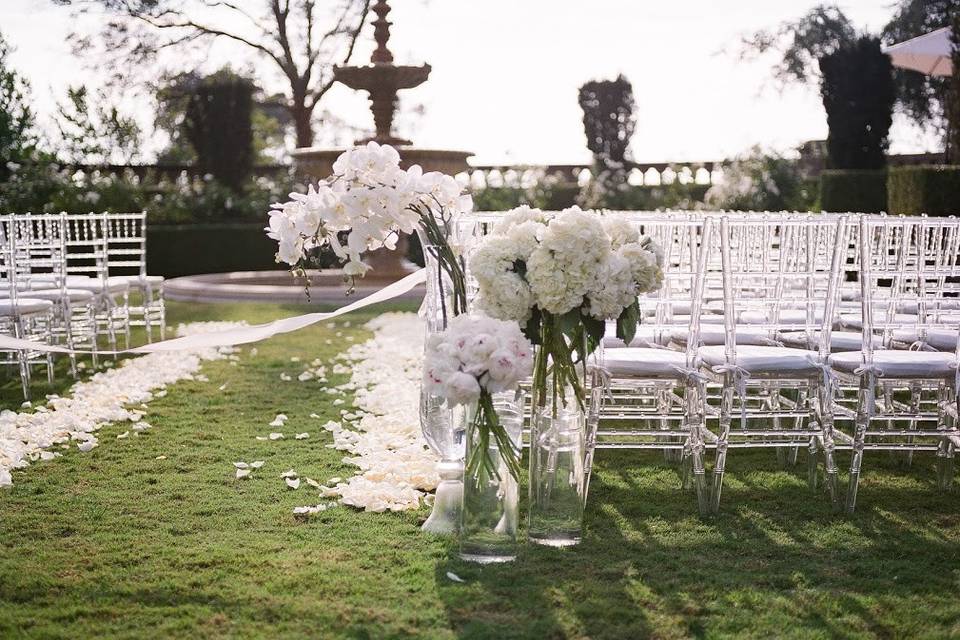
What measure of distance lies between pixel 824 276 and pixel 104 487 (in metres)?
3.09

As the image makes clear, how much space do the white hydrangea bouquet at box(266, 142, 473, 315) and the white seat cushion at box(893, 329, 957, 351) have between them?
101 inches

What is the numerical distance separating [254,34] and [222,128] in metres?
4.40

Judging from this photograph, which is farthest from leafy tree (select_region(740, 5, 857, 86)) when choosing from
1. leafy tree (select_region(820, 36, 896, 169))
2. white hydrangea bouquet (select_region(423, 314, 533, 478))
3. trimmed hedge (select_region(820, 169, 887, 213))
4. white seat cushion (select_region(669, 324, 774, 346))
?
white hydrangea bouquet (select_region(423, 314, 533, 478))

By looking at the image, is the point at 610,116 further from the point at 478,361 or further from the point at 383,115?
the point at 478,361

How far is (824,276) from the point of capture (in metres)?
4.52

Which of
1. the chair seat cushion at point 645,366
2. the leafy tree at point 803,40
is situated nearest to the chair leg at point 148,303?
the chair seat cushion at point 645,366

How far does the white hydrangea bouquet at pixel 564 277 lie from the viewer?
3225mm

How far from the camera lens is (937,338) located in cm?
505

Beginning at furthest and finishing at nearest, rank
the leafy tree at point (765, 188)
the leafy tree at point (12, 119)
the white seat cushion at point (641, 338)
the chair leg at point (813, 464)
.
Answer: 1. the leafy tree at point (12, 119)
2. the leafy tree at point (765, 188)
3. the white seat cushion at point (641, 338)
4. the chair leg at point (813, 464)

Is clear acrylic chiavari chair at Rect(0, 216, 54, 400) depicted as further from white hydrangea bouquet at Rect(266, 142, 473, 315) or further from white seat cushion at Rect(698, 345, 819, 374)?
white seat cushion at Rect(698, 345, 819, 374)

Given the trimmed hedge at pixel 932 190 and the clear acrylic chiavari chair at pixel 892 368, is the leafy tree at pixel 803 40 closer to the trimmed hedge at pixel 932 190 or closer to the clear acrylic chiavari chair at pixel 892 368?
the trimmed hedge at pixel 932 190

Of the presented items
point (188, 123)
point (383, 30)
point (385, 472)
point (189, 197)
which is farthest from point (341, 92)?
point (385, 472)

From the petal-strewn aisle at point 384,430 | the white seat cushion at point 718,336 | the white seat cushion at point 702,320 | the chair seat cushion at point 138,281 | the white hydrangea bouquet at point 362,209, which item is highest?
the white hydrangea bouquet at point 362,209

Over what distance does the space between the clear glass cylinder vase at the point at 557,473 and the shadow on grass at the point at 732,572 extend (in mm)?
75
